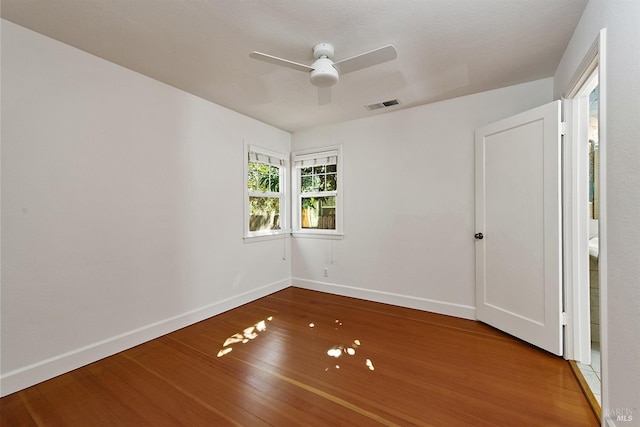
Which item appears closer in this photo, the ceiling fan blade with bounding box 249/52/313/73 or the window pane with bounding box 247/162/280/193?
the ceiling fan blade with bounding box 249/52/313/73

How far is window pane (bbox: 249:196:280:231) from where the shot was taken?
3965 mm

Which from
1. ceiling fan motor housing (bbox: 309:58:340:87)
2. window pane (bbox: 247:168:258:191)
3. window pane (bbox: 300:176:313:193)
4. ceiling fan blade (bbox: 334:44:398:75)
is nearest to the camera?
ceiling fan blade (bbox: 334:44:398:75)

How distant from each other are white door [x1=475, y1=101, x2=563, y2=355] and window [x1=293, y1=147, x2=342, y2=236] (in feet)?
6.19

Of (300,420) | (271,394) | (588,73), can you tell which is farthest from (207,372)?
(588,73)

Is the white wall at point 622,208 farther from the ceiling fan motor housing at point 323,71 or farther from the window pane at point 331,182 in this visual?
the window pane at point 331,182

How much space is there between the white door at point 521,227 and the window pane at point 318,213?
200 centimetres

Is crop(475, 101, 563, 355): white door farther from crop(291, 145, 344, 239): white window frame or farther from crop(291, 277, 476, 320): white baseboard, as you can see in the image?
crop(291, 145, 344, 239): white window frame

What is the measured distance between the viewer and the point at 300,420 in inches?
64.0

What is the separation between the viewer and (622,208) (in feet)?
4.26

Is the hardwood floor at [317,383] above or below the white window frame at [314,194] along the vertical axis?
below

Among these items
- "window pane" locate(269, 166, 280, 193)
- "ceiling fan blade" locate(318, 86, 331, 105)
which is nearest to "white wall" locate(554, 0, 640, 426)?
"ceiling fan blade" locate(318, 86, 331, 105)

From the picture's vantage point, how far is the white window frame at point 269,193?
3.75 meters

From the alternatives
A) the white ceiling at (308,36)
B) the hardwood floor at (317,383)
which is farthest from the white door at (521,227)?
the white ceiling at (308,36)

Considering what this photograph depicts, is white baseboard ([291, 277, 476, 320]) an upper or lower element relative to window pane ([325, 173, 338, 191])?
lower
